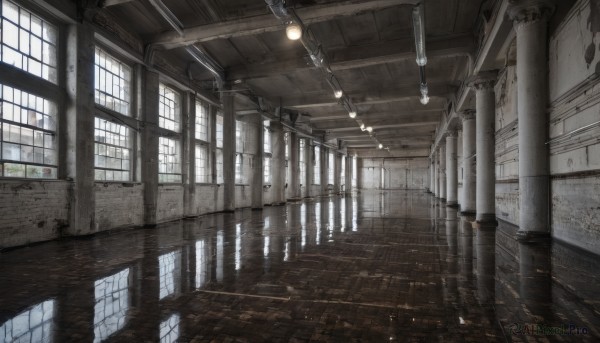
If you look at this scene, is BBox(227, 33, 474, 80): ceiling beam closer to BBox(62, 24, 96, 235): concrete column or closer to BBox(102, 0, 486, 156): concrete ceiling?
BBox(102, 0, 486, 156): concrete ceiling

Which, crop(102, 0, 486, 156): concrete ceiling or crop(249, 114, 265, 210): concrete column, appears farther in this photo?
crop(249, 114, 265, 210): concrete column

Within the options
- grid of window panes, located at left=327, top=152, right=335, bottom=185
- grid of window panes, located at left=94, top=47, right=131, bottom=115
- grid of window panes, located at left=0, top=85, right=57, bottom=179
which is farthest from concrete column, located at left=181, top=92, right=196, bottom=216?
grid of window panes, located at left=327, top=152, right=335, bottom=185

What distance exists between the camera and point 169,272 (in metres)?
4.90

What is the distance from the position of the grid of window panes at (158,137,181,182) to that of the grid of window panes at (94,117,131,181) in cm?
146

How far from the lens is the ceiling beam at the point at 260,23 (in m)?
8.05

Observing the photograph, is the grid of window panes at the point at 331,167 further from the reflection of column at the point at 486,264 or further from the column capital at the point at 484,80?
the reflection of column at the point at 486,264

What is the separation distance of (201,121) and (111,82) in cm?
515

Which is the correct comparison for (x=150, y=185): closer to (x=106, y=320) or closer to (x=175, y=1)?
(x=175, y=1)

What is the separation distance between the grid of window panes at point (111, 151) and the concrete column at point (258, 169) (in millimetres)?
7254

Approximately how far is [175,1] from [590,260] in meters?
10.6

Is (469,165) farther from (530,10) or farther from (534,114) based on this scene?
(530,10)

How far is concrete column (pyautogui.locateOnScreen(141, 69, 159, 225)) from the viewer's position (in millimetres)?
10445

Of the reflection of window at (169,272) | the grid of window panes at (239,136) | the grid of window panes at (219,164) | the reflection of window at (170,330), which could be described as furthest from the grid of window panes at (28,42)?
the grid of window panes at (239,136)

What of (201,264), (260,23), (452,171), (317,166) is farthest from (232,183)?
(317,166)
